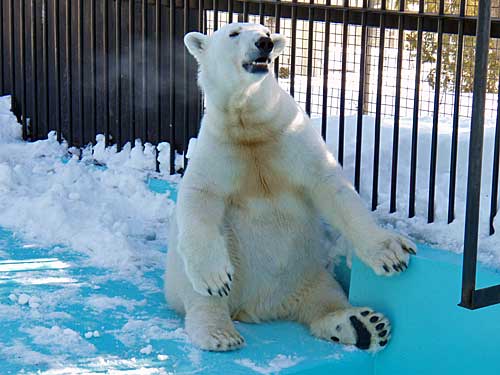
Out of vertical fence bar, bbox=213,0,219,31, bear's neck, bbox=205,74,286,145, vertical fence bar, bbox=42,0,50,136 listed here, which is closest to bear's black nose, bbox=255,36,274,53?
bear's neck, bbox=205,74,286,145

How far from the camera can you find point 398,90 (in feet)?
17.9

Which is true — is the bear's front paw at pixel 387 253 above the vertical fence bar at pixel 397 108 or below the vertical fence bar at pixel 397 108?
below

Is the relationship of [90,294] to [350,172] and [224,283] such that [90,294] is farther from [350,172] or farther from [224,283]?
[350,172]

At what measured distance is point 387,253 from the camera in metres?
4.43

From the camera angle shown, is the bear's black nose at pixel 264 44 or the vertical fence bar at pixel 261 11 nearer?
the bear's black nose at pixel 264 44

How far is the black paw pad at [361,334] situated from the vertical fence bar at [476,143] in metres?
1.62

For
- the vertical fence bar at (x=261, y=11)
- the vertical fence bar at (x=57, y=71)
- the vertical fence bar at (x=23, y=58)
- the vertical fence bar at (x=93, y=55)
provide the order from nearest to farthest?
1. the vertical fence bar at (x=261, y=11)
2. the vertical fence bar at (x=93, y=55)
3. the vertical fence bar at (x=57, y=71)
4. the vertical fence bar at (x=23, y=58)

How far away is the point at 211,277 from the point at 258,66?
3.28ft

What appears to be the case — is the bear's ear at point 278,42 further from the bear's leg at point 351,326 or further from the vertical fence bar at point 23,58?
the vertical fence bar at point 23,58

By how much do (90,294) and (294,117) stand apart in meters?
1.43

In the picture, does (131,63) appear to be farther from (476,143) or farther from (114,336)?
(476,143)

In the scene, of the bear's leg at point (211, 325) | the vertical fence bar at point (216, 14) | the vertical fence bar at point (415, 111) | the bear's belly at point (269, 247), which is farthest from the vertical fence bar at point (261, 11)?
the bear's leg at point (211, 325)

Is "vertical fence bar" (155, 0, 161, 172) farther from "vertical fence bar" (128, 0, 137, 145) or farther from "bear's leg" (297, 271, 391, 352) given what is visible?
"bear's leg" (297, 271, 391, 352)

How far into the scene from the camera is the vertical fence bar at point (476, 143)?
8.71 feet
